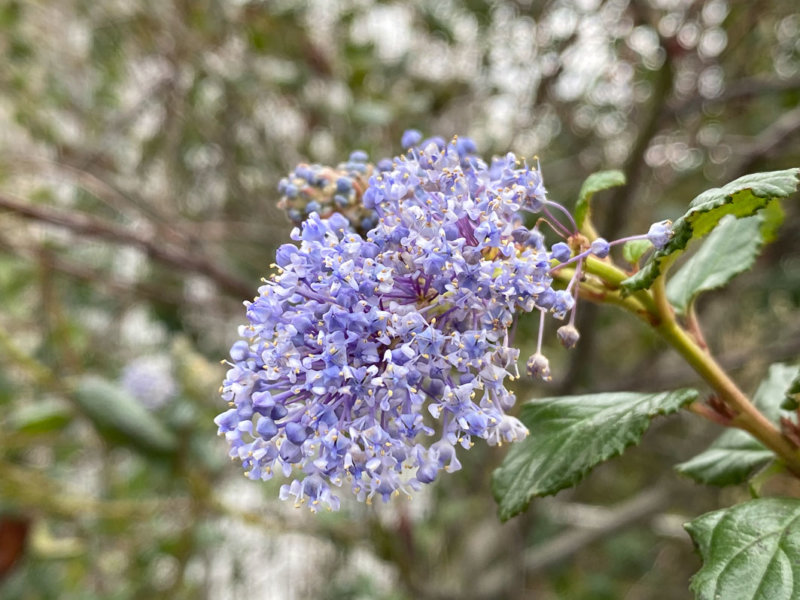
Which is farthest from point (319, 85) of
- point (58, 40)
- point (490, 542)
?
point (490, 542)

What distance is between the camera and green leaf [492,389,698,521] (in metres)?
0.96

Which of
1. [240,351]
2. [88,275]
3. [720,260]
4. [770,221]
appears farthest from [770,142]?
[88,275]

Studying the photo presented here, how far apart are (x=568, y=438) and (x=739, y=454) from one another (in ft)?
1.13

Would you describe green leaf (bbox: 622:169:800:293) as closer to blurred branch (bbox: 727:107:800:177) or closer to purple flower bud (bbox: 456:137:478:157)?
purple flower bud (bbox: 456:137:478:157)

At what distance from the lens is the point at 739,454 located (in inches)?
46.6

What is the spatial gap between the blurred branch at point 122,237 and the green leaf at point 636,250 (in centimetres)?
140

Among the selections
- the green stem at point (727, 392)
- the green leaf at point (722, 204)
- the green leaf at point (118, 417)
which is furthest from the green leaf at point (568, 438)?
the green leaf at point (118, 417)

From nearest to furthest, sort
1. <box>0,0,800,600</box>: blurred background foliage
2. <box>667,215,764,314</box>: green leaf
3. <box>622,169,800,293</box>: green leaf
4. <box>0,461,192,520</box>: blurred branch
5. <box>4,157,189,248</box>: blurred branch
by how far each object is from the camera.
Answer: <box>622,169,800,293</box>: green leaf, <box>667,215,764,314</box>: green leaf, <box>0,461,192,520</box>: blurred branch, <box>4,157,189,248</box>: blurred branch, <box>0,0,800,600</box>: blurred background foliage

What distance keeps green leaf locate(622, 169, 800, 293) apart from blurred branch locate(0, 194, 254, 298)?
4.81 ft

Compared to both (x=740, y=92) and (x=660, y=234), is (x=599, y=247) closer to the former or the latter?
(x=660, y=234)

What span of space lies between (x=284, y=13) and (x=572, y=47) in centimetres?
132

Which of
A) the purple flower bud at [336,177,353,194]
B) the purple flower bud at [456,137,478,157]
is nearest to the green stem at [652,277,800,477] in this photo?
the purple flower bud at [456,137,478,157]

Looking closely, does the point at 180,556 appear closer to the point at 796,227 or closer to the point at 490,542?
the point at 490,542

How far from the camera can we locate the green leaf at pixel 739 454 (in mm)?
1158
